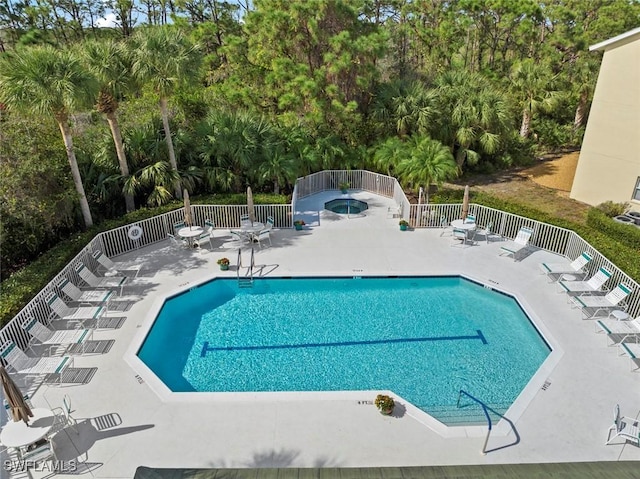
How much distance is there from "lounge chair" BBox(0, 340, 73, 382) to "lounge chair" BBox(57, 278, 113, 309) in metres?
2.32

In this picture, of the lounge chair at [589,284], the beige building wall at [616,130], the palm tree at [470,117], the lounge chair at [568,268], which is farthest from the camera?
the palm tree at [470,117]

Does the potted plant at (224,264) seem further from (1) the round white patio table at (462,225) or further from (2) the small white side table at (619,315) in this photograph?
(2) the small white side table at (619,315)

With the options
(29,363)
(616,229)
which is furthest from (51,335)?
(616,229)

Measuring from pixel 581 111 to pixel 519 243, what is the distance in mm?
19633

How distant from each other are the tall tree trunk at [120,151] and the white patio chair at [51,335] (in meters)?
7.32

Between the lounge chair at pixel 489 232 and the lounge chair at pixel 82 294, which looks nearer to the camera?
the lounge chair at pixel 82 294

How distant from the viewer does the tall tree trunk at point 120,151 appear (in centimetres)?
1587

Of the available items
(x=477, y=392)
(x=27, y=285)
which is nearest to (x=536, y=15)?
(x=477, y=392)

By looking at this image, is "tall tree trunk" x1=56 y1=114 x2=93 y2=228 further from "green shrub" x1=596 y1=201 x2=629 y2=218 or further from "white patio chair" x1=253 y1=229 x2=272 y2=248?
"green shrub" x1=596 y1=201 x2=629 y2=218

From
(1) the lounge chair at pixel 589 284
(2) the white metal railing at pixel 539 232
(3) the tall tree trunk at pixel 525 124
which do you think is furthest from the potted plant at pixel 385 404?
(3) the tall tree trunk at pixel 525 124

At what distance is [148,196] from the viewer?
696 inches

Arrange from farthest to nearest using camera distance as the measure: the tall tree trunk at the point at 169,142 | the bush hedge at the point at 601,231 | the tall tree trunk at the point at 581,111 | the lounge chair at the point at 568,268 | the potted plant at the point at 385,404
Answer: the tall tree trunk at the point at 581,111 → the tall tree trunk at the point at 169,142 → the lounge chair at the point at 568,268 → the bush hedge at the point at 601,231 → the potted plant at the point at 385,404

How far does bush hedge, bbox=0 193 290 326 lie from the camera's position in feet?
34.7

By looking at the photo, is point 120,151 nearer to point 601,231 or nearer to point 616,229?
point 601,231
